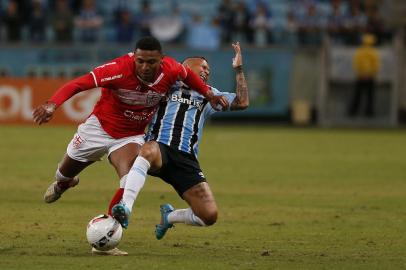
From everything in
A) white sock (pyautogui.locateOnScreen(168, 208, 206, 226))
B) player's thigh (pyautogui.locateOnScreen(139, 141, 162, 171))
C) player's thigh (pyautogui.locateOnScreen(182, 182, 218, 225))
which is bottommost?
white sock (pyautogui.locateOnScreen(168, 208, 206, 226))

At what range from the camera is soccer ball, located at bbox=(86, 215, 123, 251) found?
8.62m

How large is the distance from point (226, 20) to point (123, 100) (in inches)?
772

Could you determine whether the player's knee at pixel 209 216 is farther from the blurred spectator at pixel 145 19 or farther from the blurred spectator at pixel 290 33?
the blurred spectator at pixel 290 33

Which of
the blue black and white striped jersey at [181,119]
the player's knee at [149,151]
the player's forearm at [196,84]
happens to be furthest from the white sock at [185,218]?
the player's forearm at [196,84]

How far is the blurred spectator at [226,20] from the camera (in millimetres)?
29094

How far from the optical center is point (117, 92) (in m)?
9.67

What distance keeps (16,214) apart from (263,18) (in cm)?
1842

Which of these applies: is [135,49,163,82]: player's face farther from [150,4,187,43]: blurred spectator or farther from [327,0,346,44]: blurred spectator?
[327,0,346,44]: blurred spectator

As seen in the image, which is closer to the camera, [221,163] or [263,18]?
[221,163]

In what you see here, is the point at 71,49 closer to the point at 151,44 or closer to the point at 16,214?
the point at 16,214

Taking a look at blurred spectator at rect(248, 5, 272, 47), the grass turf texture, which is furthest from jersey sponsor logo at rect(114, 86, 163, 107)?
blurred spectator at rect(248, 5, 272, 47)

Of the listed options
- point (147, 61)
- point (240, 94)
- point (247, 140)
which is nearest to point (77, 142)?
point (147, 61)

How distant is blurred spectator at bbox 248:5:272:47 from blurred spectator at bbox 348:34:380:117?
8.62 ft

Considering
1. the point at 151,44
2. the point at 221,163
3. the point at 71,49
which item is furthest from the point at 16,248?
the point at 71,49
